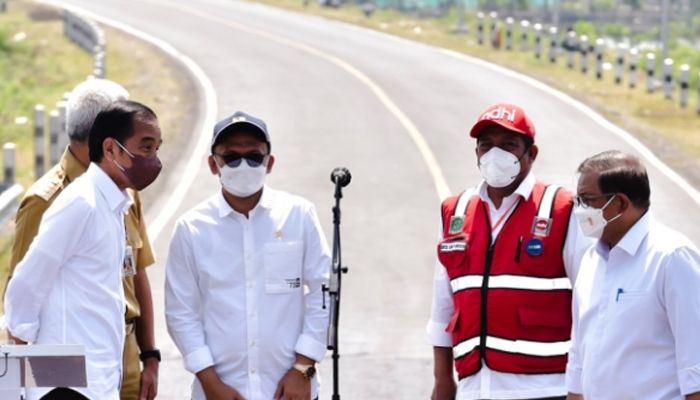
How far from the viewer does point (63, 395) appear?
6.31 meters

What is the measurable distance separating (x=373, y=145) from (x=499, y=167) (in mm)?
15499

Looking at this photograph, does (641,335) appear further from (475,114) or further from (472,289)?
(475,114)

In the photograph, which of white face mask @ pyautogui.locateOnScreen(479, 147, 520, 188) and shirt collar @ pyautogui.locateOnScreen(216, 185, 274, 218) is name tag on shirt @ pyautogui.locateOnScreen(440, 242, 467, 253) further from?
shirt collar @ pyautogui.locateOnScreen(216, 185, 274, 218)

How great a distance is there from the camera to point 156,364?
7.16 metres

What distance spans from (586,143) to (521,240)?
15.9 m

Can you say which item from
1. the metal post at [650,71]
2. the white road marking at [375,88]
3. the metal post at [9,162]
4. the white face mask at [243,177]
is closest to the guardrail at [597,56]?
the metal post at [650,71]

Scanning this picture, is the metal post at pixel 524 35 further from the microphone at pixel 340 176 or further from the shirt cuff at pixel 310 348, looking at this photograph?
the shirt cuff at pixel 310 348

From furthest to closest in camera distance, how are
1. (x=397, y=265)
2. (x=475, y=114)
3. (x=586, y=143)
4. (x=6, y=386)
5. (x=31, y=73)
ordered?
(x=31, y=73), (x=475, y=114), (x=586, y=143), (x=397, y=265), (x=6, y=386)

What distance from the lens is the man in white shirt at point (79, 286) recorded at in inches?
247

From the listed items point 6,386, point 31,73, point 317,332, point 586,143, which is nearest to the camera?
point 6,386

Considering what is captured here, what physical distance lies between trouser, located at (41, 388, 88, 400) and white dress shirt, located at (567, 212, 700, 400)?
194 cm

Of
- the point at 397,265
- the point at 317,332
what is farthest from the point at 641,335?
the point at 397,265

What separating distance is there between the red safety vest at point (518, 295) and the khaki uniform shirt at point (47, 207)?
4.65 feet

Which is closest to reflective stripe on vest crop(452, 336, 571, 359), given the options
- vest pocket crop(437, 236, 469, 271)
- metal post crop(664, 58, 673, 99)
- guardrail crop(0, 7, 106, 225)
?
vest pocket crop(437, 236, 469, 271)
